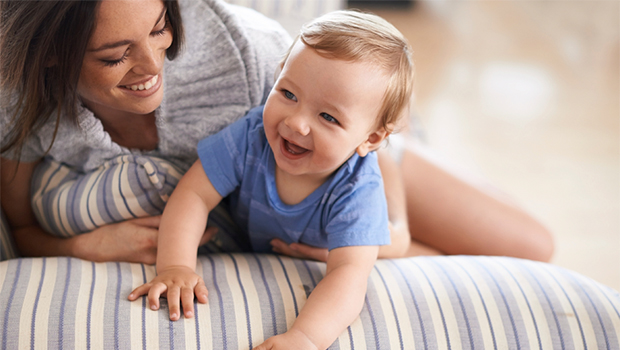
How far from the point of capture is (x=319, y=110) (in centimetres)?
76

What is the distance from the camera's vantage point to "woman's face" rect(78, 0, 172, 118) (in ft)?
2.33

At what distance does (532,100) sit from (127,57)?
2469 millimetres

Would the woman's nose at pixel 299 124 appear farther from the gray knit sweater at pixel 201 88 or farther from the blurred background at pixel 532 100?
the blurred background at pixel 532 100

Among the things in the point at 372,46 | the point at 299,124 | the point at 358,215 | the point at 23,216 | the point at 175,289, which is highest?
the point at 372,46

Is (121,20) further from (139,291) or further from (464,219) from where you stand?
(464,219)

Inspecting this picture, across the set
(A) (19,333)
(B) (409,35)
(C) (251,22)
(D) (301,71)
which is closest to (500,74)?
(B) (409,35)

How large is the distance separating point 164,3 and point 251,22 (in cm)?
26

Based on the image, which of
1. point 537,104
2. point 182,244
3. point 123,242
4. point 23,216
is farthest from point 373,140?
point 537,104

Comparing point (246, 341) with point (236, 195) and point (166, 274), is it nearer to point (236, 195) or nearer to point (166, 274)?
point (166, 274)

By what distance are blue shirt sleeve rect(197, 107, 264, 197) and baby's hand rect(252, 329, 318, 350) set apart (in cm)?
27

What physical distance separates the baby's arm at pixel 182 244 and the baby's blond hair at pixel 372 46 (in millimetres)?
291

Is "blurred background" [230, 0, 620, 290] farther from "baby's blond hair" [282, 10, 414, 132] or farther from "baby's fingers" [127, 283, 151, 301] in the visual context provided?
"baby's fingers" [127, 283, 151, 301]

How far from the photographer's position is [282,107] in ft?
2.55

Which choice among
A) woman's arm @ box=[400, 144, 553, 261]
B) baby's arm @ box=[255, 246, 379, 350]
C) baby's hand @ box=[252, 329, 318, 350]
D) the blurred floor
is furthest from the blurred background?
baby's hand @ box=[252, 329, 318, 350]
